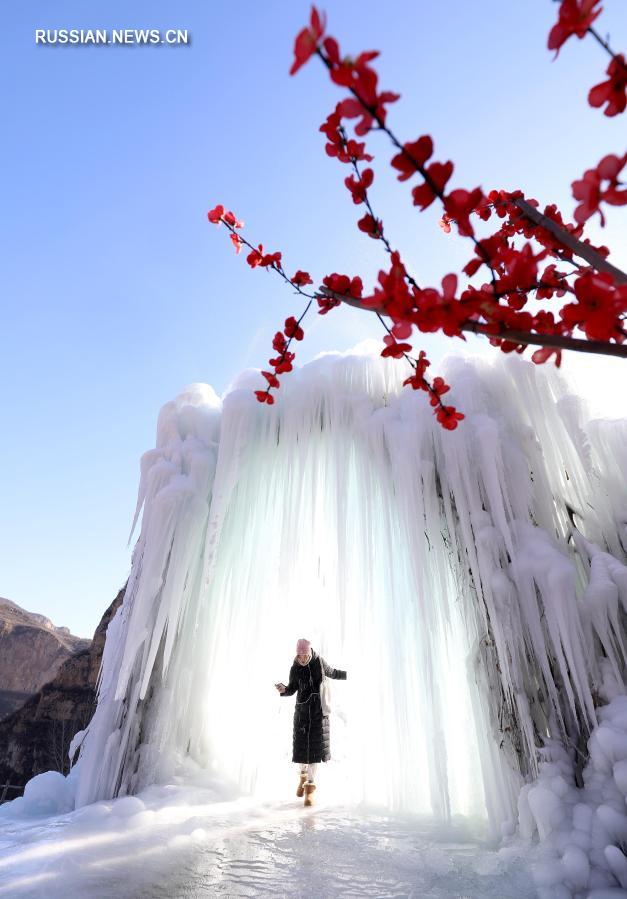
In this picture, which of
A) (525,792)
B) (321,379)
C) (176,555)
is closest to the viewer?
(525,792)

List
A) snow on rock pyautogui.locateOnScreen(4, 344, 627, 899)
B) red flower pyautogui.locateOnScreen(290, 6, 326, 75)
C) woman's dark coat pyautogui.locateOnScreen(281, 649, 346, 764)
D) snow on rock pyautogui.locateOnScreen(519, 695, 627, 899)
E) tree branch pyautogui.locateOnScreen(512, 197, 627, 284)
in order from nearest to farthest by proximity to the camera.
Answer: red flower pyautogui.locateOnScreen(290, 6, 326, 75) → tree branch pyautogui.locateOnScreen(512, 197, 627, 284) → snow on rock pyautogui.locateOnScreen(519, 695, 627, 899) → snow on rock pyautogui.locateOnScreen(4, 344, 627, 899) → woman's dark coat pyautogui.locateOnScreen(281, 649, 346, 764)

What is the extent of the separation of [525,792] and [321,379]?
10.5ft

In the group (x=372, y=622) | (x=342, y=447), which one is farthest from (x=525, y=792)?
(x=342, y=447)

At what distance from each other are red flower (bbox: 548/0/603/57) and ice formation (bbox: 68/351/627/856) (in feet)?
8.23

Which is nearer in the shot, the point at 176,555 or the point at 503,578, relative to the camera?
the point at 503,578

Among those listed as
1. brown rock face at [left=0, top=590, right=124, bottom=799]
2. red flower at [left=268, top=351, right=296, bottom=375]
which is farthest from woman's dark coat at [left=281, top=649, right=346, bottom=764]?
brown rock face at [left=0, top=590, right=124, bottom=799]

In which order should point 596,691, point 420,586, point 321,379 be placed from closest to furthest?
point 596,691 < point 420,586 < point 321,379

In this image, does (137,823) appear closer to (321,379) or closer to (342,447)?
(342,447)

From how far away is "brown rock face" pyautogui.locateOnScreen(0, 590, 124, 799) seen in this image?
15867 mm

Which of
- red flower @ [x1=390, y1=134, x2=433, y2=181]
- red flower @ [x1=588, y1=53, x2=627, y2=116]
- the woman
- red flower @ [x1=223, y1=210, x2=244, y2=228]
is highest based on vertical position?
red flower @ [x1=223, y1=210, x2=244, y2=228]

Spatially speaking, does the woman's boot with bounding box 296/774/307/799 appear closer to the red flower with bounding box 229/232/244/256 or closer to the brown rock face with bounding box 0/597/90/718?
the red flower with bounding box 229/232/244/256

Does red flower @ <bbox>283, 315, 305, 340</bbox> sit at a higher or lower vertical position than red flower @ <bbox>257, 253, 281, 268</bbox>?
lower

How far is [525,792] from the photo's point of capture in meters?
2.41

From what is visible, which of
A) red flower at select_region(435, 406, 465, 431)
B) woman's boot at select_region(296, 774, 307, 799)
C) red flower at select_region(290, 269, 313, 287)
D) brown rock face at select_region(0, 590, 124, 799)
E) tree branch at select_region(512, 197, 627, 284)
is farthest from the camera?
brown rock face at select_region(0, 590, 124, 799)
